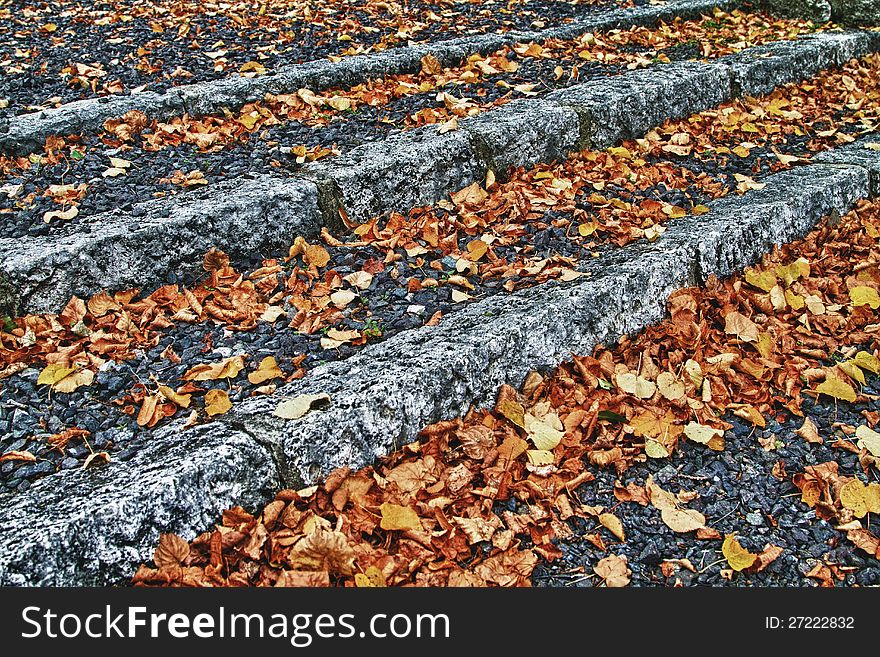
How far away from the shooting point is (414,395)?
211 cm

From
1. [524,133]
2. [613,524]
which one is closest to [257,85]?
[524,133]

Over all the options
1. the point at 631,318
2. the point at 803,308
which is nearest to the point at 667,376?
the point at 631,318

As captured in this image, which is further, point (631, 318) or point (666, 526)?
point (631, 318)

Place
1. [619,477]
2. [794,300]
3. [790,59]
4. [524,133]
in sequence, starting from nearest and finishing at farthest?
1. [619,477]
2. [794,300]
3. [524,133]
4. [790,59]

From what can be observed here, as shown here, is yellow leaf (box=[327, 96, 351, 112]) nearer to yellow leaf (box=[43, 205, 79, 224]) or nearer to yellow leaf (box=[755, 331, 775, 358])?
yellow leaf (box=[43, 205, 79, 224])

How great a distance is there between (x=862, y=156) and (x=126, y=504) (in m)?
3.73

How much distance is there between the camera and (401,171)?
3117 mm

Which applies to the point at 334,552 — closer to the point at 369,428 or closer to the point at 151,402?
the point at 369,428

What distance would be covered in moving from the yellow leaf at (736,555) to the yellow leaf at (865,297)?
1.36 metres

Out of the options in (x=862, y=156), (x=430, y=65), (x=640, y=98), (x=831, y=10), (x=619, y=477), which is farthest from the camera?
(x=831, y=10)

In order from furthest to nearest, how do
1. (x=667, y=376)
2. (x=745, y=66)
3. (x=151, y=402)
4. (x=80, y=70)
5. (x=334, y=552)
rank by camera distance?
1. (x=745, y=66)
2. (x=80, y=70)
3. (x=667, y=376)
4. (x=151, y=402)
5. (x=334, y=552)

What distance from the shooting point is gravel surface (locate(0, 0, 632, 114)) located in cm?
397

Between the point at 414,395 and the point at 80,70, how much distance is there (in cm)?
319

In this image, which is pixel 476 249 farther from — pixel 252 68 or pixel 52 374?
pixel 252 68
